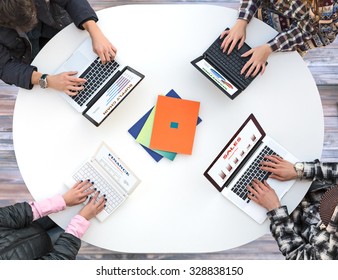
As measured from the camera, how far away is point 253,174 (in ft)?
4.84

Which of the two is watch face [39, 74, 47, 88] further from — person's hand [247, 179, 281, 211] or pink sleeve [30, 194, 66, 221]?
person's hand [247, 179, 281, 211]

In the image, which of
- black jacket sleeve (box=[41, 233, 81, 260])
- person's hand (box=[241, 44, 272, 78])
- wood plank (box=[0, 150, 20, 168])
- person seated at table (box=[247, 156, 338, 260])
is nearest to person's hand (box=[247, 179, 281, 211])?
person seated at table (box=[247, 156, 338, 260])

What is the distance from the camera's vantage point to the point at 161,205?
1465mm

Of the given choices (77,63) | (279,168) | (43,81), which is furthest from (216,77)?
(43,81)

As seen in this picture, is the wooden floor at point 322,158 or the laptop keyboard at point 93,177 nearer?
the laptop keyboard at point 93,177

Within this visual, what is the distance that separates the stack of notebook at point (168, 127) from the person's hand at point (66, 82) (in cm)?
23

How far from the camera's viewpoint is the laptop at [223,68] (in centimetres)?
144

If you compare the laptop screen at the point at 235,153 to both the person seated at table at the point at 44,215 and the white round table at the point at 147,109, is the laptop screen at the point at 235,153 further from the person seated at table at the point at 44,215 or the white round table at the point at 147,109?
the person seated at table at the point at 44,215

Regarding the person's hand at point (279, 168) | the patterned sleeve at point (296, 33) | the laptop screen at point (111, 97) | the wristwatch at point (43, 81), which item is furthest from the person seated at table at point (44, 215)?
the patterned sleeve at point (296, 33)
